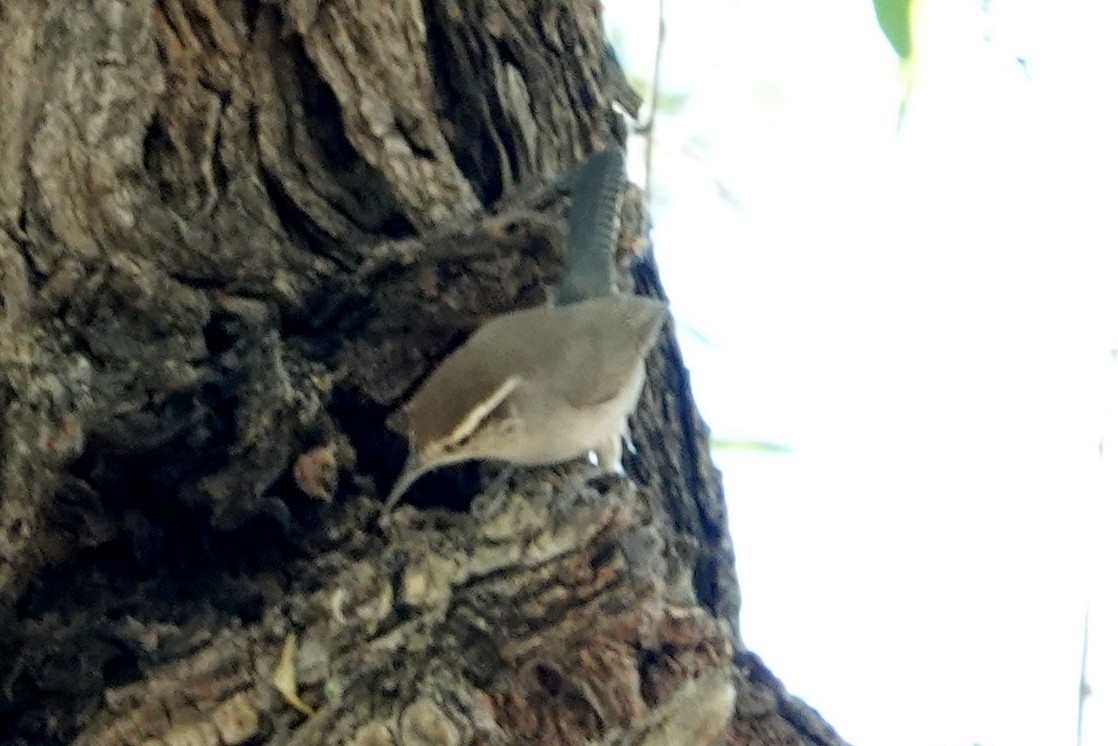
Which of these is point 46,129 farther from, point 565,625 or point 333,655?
point 565,625

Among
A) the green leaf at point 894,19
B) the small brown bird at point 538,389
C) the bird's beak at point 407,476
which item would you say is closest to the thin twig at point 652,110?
the small brown bird at point 538,389

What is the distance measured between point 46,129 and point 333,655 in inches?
28.3

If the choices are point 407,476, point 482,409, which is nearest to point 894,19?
point 482,409

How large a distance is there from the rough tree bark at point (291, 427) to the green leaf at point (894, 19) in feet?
1.62

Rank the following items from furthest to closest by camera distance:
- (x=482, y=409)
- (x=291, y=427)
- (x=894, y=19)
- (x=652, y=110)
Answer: (x=652, y=110), (x=894, y=19), (x=482, y=409), (x=291, y=427)

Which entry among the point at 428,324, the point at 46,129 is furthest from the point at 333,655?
the point at 46,129

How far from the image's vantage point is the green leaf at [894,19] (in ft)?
6.32

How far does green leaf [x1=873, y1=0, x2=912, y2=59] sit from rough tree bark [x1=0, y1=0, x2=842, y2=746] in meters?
0.50

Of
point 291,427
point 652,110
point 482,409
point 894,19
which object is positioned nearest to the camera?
point 291,427

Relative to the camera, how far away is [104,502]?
1.47 meters

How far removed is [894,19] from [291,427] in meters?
0.99

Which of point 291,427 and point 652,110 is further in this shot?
point 652,110

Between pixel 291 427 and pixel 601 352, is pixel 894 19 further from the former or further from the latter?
pixel 291 427

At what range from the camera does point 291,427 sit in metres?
1.50
